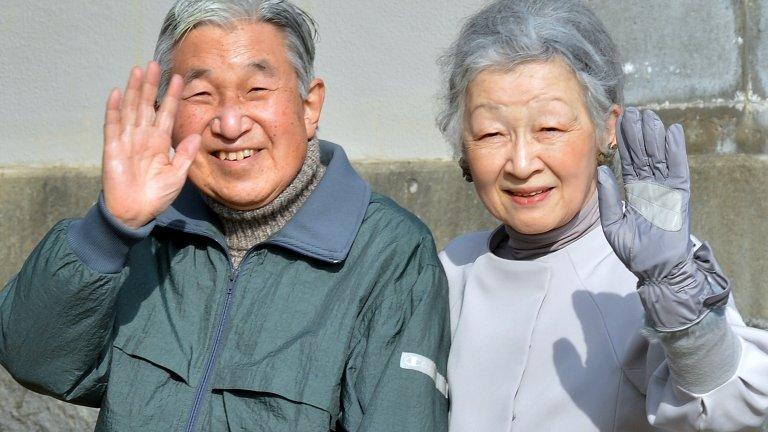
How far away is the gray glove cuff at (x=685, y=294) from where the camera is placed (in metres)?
2.12

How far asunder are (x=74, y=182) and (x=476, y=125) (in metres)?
3.26

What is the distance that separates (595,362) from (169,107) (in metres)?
1.12

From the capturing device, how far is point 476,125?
2.69 meters

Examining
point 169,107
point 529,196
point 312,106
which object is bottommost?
point 529,196

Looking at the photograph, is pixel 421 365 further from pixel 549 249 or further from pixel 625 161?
pixel 625 161

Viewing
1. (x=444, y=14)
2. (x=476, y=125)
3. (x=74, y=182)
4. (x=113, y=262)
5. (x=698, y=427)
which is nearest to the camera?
(x=698, y=427)

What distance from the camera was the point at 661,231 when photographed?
7.06ft

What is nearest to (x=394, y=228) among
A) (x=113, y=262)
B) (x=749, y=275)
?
(x=113, y=262)

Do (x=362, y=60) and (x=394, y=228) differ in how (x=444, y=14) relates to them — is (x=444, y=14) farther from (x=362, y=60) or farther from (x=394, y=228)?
(x=394, y=228)

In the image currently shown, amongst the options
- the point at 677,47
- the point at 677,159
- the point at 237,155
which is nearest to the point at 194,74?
the point at 237,155

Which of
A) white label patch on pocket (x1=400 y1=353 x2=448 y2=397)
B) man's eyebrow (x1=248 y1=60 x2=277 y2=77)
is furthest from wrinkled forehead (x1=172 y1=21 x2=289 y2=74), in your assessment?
white label patch on pocket (x1=400 y1=353 x2=448 y2=397)

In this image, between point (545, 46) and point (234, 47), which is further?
point (234, 47)

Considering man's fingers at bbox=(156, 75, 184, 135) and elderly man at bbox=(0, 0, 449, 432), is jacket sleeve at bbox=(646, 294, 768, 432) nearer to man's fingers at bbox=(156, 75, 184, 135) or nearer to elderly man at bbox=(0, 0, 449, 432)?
elderly man at bbox=(0, 0, 449, 432)

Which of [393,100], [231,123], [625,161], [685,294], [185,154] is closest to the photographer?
[685,294]
